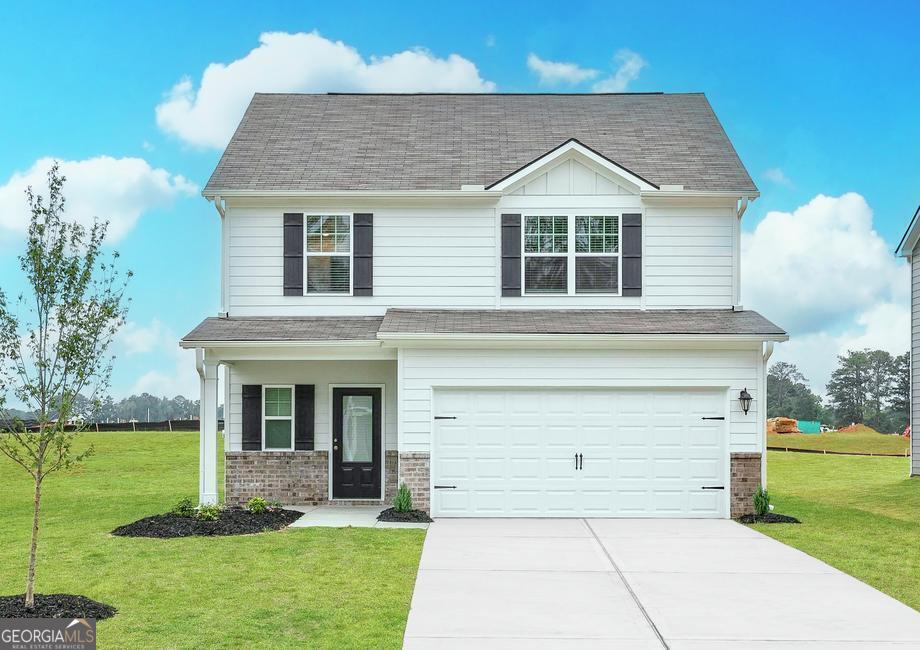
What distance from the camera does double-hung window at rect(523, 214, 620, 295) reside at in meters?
Result: 18.5

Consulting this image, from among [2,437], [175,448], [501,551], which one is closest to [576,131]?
[501,551]

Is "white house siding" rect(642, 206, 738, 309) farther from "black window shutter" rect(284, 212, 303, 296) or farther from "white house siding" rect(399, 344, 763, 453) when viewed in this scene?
"black window shutter" rect(284, 212, 303, 296)

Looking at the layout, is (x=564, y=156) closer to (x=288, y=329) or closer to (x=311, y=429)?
(x=288, y=329)

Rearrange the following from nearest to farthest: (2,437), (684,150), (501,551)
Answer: (2,437) → (501,551) → (684,150)

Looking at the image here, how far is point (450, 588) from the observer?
1044cm

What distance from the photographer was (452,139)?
69.1ft

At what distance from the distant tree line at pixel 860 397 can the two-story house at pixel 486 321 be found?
55349 millimetres

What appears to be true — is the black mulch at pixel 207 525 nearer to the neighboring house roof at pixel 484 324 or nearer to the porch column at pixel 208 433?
the porch column at pixel 208 433

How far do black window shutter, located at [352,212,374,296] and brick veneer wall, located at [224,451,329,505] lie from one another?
3222mm

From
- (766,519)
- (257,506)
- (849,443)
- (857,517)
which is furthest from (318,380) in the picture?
(849,443)

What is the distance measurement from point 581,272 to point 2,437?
38.0 ft

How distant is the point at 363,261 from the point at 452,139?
160 inches

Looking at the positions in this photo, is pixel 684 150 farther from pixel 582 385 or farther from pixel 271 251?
pixel 271 251

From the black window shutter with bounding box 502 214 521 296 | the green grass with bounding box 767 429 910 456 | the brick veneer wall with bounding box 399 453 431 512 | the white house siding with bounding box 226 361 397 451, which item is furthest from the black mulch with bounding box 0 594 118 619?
the green grass with bounding box 767 429 910 456
